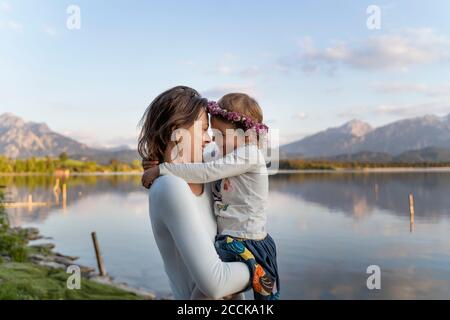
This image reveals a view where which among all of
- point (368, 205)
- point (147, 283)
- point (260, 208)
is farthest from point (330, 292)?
point (368, 205)

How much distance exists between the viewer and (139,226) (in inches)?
1495

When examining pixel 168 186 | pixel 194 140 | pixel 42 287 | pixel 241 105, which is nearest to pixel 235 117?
pixel 241 105

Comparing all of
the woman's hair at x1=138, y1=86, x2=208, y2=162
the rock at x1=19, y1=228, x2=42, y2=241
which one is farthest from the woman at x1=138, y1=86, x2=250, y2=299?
the rock at x1=19, y1=228, x2=42, y2=241

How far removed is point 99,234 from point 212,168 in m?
35.4

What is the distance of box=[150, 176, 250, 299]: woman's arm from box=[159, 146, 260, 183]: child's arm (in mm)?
59

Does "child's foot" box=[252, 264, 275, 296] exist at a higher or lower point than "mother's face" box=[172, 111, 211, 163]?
lower

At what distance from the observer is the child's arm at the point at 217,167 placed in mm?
1552

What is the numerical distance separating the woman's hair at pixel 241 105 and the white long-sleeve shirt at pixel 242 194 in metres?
0.14

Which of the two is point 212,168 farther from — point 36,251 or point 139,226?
point 139,226

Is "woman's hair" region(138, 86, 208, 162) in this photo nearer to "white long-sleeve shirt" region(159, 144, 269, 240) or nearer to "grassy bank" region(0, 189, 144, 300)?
"white long-sleeve shirt" region(159, 144, 269, 240)

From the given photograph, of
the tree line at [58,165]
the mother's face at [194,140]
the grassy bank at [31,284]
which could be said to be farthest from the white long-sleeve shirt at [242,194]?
the tree line at [58,165]

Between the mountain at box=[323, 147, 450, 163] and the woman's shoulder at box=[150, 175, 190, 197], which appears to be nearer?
the woman's shoulder at box=[150, 175, 190, 197]

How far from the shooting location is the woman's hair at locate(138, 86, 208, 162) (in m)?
1.62

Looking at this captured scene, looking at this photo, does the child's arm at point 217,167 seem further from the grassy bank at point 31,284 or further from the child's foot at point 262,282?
the grassy bank at point 31,284
